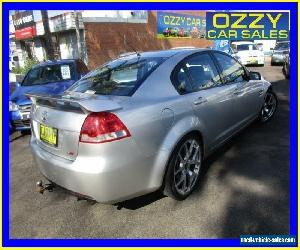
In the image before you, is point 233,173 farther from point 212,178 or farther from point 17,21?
point 17,21

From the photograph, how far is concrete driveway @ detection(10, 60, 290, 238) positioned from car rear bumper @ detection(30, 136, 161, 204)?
1.33 feet

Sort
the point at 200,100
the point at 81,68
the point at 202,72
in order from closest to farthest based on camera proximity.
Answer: the point at 200,100 → the point at 202,72 → the point at 81,68

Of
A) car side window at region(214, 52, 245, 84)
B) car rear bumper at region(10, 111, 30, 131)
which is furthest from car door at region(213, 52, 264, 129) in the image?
car rear bumper at region(10, 111, 30, 131)

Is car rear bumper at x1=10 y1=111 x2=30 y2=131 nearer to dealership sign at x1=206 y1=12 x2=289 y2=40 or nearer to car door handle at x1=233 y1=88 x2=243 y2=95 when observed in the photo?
car door handle at x1=233 y1=88 x2=243 y2=95

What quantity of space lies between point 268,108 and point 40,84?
4.98 m

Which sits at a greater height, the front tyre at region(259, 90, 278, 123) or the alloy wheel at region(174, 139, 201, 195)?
the front tyre at region(259, 90, 278, 123)

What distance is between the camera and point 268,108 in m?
5.81

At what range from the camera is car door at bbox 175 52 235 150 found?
344 cm

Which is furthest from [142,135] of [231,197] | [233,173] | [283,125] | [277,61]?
[277,61]

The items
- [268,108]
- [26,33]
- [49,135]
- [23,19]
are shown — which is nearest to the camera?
[49,135]

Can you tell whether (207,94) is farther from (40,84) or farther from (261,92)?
(40,84)

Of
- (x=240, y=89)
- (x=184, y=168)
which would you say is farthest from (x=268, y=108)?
(x=184, y=168)

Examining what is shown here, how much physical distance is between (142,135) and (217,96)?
1.47 meters

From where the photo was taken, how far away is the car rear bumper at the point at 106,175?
8.47ft
